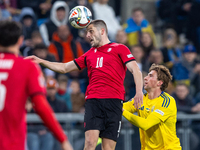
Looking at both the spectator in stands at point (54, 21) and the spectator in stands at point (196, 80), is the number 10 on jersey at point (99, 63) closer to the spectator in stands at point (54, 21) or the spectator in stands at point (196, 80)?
the spectator in stands at point (54, 21)

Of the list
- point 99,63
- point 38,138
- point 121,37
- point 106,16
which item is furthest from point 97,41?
point 106,16

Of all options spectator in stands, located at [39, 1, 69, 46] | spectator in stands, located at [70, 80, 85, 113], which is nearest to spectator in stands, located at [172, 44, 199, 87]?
spectator in stands, located at [70, 80, 85, 113]

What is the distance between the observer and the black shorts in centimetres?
561

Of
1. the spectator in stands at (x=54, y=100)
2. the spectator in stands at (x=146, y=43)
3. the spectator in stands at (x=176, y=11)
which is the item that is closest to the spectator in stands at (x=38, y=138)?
the spectator in stands at (x=54, y=100)

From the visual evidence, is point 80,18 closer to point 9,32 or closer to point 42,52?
point 9,32

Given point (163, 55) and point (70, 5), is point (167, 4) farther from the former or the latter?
point (70, 5)

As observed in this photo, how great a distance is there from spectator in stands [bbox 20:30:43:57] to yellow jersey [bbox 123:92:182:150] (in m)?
4.75

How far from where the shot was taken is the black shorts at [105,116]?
5.61m

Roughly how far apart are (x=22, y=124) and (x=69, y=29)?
7.54 metres

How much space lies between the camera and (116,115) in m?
5.65

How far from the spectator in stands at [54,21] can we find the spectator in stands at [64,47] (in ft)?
1.34

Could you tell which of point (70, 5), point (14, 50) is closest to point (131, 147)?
point (70, 5)

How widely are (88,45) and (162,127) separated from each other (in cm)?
547

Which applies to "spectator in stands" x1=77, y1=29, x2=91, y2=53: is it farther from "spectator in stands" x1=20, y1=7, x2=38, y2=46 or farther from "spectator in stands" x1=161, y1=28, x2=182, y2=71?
"spectator in stands" x1=161, y1=28, x2=182, y2=71
